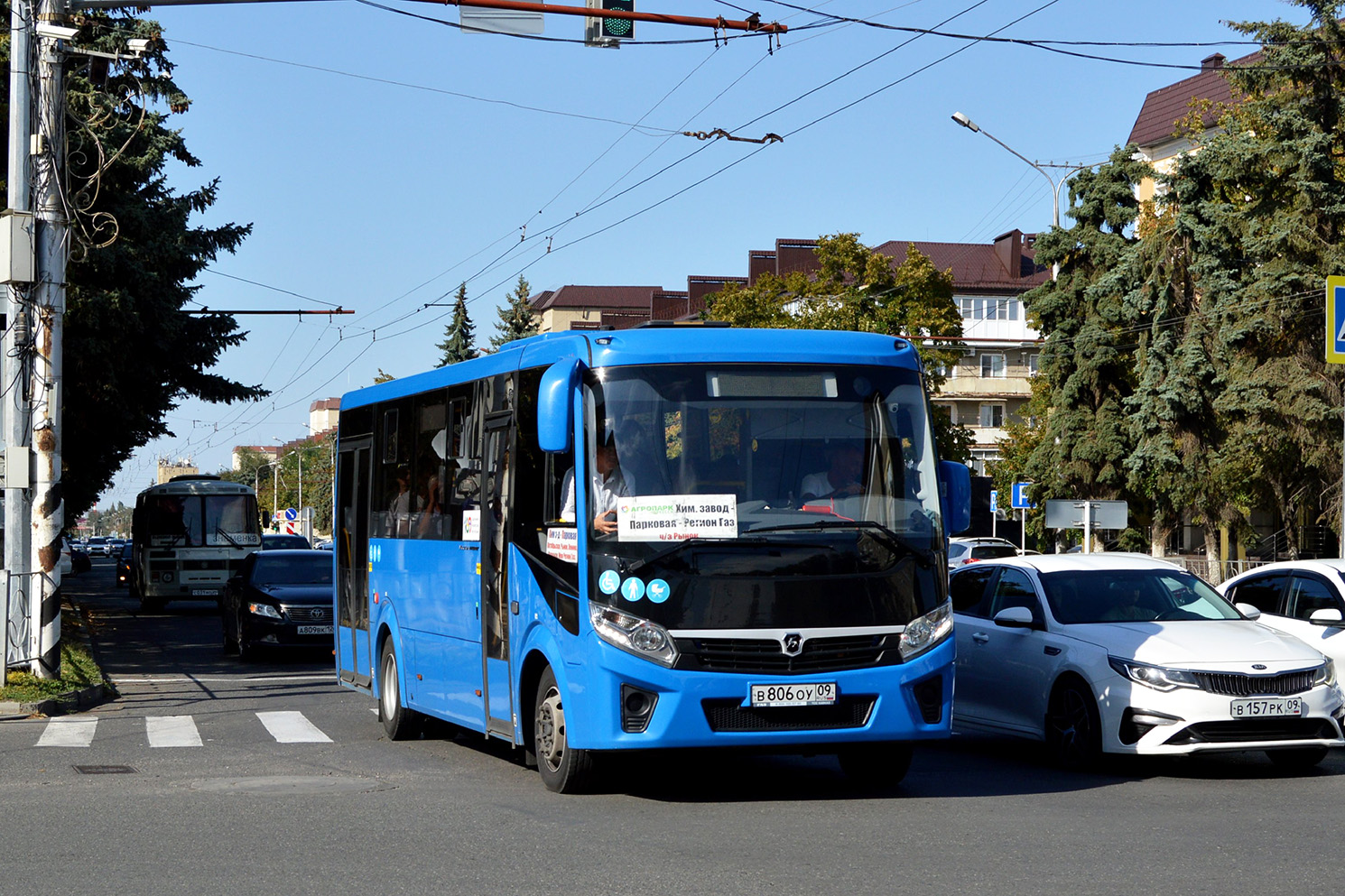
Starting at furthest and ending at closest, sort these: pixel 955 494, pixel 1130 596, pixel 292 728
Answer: pixel 292 728 → pixel 1130 596 → pixel 955 494

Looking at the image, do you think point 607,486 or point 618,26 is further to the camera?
point 618,26

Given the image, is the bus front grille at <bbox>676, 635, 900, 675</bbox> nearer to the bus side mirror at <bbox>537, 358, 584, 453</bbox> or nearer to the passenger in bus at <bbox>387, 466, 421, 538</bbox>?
the bus side mirror at <bbox>537, 358, 584, 453</bbox>

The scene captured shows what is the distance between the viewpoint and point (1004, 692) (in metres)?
12.6

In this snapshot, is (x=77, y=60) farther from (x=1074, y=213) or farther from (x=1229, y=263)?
(x=1074, y=213)

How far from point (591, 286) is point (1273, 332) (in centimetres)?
12533

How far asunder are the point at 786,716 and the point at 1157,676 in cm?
294

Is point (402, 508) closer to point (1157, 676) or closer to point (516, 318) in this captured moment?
point (1157, 676)

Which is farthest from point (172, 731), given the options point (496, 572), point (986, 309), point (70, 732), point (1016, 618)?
point (986, 309)

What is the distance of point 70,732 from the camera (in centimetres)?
1450

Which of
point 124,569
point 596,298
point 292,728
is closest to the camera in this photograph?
point 292,728

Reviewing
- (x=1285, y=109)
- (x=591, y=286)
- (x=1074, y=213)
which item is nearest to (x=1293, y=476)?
(x=1285, y=109)

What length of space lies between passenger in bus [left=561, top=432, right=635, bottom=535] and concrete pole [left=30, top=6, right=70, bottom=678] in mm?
9683

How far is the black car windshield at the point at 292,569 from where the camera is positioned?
24.3 m

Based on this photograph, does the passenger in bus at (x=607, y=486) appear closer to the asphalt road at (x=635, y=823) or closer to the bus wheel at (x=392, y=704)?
the asphalt road at (x=635, y=823)
